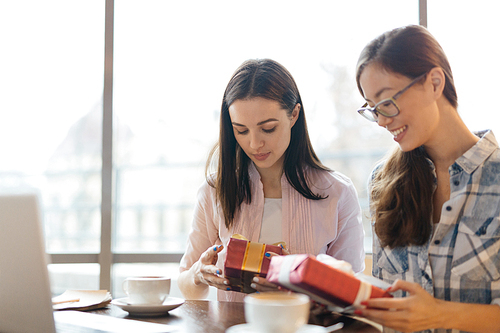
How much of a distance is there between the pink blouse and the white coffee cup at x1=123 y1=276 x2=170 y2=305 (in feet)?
1.74

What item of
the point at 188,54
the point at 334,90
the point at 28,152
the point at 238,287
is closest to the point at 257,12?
the point at 188,54

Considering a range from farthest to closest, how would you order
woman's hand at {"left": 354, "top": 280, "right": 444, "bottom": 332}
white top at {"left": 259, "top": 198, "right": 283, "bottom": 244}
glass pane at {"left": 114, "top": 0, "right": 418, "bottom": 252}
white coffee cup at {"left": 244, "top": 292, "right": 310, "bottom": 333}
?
glass pane at {"left": 114, "top": 0, "right": 418, "bottom": 252}
white top at {"left": 259, "top": 198, "right": 283, "bottom": 244}
woman's hand at {"left": 354, "top": 280, "right": 444, "bottom": 332}
white coffee cup at {"left": 244, "top": 292, "right": 310, "bottom": 333}

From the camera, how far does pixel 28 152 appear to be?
2.74 meters

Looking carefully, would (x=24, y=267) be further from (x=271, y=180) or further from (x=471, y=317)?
(x=271, y=180)

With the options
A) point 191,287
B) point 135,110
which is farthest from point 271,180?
point 135,110

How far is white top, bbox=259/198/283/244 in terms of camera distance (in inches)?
63.2

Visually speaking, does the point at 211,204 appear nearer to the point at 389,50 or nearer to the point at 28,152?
the point at 389,50

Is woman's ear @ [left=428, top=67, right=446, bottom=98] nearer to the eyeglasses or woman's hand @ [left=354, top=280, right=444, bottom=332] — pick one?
the eyeglasses

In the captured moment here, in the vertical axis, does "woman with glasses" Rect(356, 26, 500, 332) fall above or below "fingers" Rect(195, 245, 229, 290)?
above

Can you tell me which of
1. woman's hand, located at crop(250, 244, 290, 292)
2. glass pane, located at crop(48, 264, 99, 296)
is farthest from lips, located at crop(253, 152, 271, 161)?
glass pane, located at crop(48, 264, 99, 296)

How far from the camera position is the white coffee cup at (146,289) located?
107 centimetres

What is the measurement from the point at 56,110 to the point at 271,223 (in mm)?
1821

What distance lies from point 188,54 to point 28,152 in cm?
121

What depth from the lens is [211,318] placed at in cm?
104
